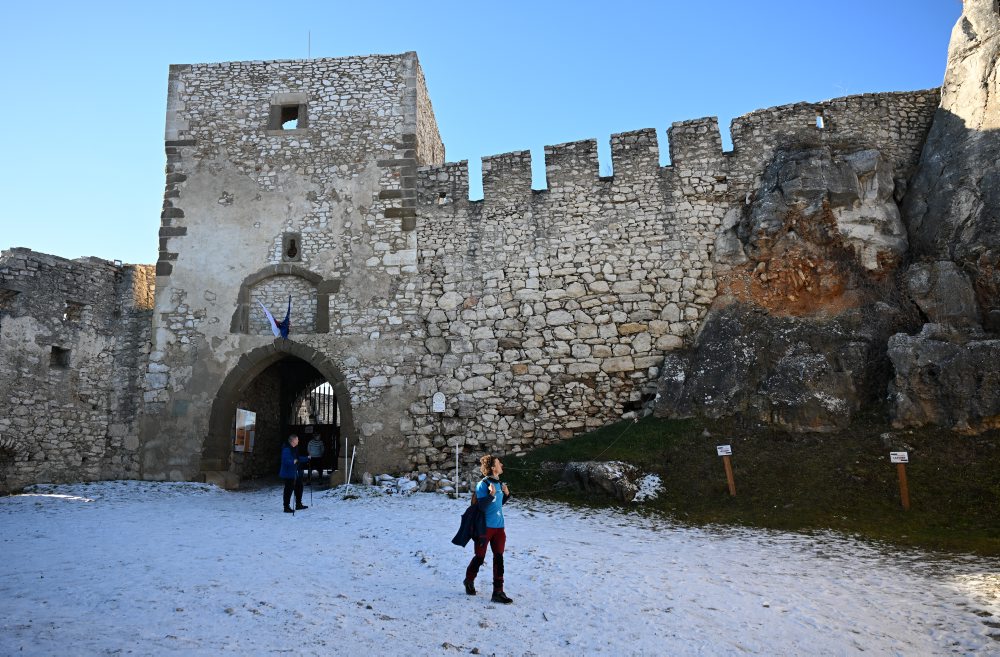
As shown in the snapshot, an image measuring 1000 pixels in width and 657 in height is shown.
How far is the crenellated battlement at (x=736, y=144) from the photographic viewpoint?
1160 centimetres

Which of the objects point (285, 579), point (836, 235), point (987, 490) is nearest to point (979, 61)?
point (836, 235)

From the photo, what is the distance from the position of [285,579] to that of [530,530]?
301cm

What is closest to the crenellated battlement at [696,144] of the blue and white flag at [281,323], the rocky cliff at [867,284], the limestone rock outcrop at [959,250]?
the rocky cliff at [867,284]

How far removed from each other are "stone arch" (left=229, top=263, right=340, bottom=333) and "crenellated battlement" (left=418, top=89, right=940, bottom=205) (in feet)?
9.20

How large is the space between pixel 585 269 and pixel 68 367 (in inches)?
370

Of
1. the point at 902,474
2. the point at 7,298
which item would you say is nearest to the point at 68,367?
the point at 7,298

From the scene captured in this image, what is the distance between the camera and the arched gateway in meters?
11.9

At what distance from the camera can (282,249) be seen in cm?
1270

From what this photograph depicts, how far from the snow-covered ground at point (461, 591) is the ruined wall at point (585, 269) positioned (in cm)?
320

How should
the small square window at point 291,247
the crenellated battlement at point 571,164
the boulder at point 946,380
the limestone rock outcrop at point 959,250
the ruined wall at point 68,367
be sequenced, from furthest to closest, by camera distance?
1. the small square window at point 291,247
2. the crenellated battlement at point 571,164
3. the ruined wall at point 68,367
4. the limestone rock outcrop at point 959,250
5. the boulder at point 946,380

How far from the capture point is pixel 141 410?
40.3 feet

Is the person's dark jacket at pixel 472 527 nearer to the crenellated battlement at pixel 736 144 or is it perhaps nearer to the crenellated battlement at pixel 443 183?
the crenellated battlement at pixel 736 144

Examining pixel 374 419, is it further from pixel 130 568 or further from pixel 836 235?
pixel 836 235

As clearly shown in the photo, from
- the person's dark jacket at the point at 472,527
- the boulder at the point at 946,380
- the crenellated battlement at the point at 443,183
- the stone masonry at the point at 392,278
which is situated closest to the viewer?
the person's dark jacket at the point at 472,527
